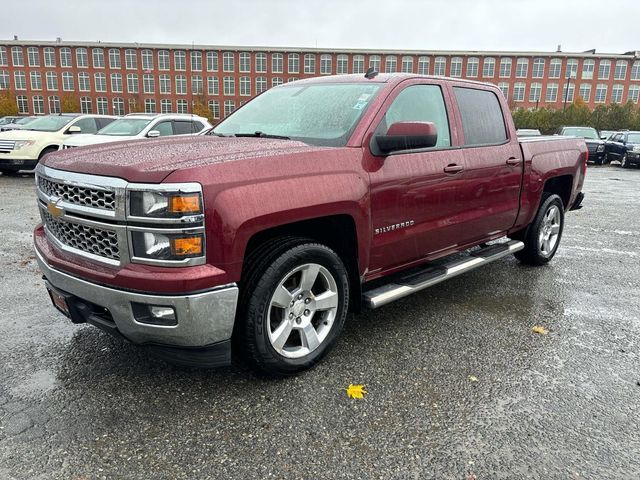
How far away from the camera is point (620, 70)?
260 ft

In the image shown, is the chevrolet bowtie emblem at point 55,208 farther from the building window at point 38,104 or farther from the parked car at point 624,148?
the building window at point 38,104

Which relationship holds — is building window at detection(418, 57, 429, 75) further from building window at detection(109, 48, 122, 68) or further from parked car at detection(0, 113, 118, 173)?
parked car at detection(0, 113, 118, 173)

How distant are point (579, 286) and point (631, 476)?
123 inches

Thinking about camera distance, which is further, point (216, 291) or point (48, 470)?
point (216, 291)

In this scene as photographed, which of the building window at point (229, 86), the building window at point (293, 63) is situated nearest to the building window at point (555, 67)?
the building window at point (293, 63)

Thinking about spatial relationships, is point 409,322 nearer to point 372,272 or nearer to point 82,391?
point 372,272

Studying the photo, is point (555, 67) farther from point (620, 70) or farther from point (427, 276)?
point (427, 276)

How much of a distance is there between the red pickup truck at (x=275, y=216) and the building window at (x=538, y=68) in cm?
8491

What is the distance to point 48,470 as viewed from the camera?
7.64 ft

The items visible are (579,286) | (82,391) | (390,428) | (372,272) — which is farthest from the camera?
(579,286)

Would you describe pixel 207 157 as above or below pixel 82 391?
above

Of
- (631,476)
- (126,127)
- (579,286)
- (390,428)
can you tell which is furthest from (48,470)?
(126,127)

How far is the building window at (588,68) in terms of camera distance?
79188 mm

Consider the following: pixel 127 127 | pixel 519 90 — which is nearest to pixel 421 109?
pixel 127 127
